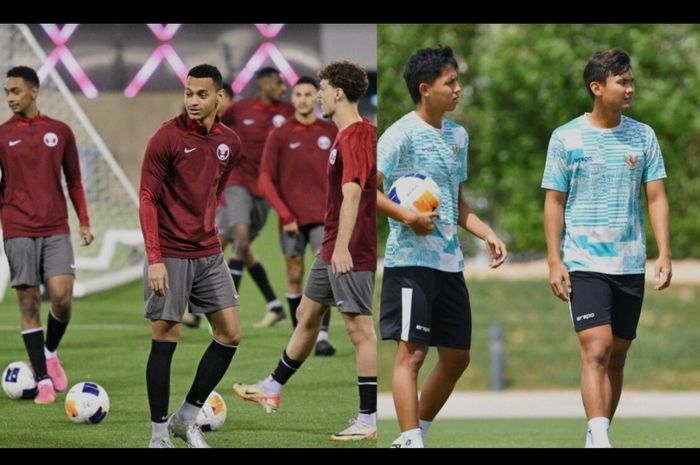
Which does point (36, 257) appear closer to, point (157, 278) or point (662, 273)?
point (157, 278)

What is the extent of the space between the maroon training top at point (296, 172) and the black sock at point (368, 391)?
7.42 feet

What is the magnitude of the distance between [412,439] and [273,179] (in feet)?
10.2

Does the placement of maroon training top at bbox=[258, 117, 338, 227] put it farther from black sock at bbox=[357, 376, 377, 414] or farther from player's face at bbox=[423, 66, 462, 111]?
player's face at bbox=[423, 66, 462, 111]

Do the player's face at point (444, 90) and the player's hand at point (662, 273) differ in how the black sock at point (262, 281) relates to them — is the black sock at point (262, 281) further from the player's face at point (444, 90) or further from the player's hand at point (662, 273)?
the player's hand at point (662, 273)

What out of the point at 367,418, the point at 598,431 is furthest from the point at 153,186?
the point at 598,431

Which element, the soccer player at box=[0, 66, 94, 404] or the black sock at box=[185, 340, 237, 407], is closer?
the black sock at box=[185, 340, 237, 407]

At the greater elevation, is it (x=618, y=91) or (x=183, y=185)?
(x=618, y=91)

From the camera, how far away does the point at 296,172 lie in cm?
888

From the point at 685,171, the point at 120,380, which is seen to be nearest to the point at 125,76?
the point at 120,380

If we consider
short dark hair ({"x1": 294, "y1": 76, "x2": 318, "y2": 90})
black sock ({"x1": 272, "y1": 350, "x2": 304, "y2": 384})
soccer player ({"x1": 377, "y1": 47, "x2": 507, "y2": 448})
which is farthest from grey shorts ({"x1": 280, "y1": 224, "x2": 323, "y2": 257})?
soccer player ({"x1": 377, "y1": 47, "x2": 507, "y2": 448})

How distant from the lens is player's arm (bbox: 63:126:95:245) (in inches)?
303

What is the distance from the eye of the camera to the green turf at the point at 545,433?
7.95 m

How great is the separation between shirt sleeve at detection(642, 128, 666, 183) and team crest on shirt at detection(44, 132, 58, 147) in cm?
305
